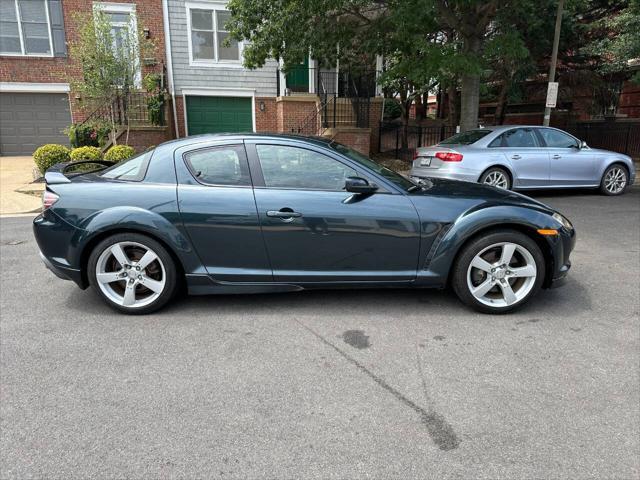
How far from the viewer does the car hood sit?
403 centimetres

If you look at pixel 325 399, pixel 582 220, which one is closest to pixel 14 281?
pixel 325 399

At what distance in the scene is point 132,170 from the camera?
13.5 ft

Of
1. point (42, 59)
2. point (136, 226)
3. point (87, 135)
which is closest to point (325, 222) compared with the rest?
point (136, 226)

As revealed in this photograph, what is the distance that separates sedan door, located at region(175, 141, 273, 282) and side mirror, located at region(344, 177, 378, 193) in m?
0.78

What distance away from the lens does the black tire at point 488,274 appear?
3941 mm

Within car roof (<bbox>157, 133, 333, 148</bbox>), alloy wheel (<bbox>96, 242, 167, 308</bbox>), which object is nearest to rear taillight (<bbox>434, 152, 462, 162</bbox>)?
car roof (<bbox>157, 133, 333, 148</bbox>)

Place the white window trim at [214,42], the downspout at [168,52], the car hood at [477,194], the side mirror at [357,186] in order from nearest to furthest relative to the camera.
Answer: the side mirror at [357,186], the car hood at [477,194], the downspout at [168,52], the white window trim at [214,42]

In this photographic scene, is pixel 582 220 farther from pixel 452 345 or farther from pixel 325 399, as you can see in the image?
pixel 325 399

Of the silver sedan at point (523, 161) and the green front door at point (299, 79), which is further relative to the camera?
the green front door at point (299, 79)

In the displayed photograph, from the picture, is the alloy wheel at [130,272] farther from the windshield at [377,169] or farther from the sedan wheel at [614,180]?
the sedan wheel at [614,180]

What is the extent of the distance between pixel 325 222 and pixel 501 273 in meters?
1.54

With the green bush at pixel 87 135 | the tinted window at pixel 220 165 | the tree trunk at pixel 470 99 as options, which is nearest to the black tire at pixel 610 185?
the tree trunk at pixel 470 99

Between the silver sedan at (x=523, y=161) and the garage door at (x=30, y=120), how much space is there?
14193mm

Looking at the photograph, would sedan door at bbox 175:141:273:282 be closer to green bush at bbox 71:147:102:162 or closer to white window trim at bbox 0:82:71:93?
green bush at bbox 71:147:102:162
